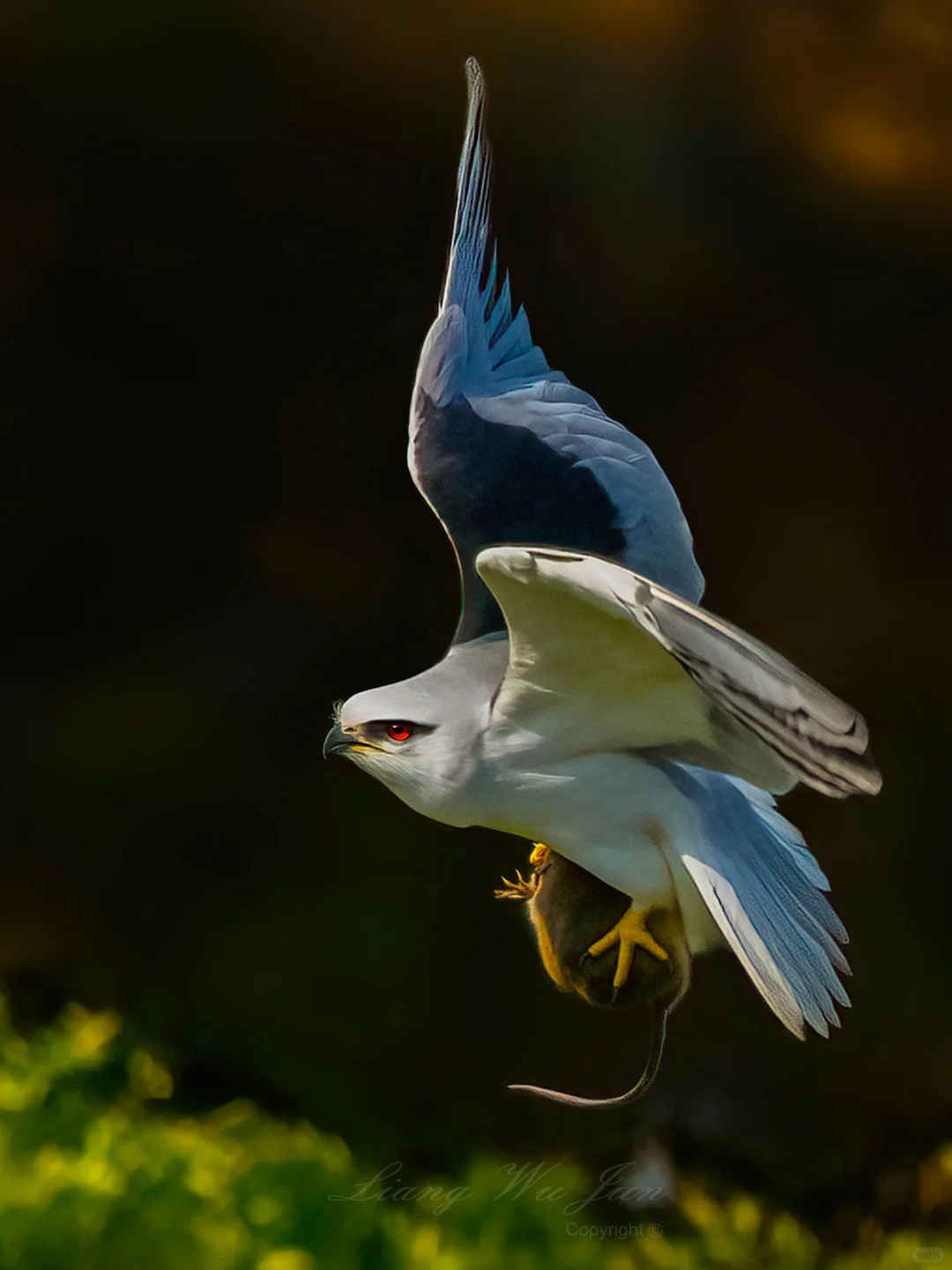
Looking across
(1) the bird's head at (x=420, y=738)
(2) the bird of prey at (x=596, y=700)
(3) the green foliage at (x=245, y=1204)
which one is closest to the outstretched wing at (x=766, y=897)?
(2) the bird of prey at (x=596, y=700)

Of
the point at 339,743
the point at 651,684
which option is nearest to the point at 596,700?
the point at 651,684

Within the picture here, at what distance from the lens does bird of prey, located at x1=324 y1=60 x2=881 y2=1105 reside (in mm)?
589

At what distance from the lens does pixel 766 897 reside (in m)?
0.76

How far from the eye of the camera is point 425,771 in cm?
73

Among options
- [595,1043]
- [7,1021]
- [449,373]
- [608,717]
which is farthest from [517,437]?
[7,1021]

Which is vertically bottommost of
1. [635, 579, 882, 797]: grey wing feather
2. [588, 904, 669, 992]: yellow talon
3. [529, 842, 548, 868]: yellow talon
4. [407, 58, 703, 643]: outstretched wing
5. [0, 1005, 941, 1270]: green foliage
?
[0, 1005, 941, 1270]: green foliage

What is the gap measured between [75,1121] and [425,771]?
0.87 metres

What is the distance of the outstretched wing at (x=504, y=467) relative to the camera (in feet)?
2.78

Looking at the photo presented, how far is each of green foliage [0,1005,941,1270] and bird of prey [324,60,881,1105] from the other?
19.2 inches

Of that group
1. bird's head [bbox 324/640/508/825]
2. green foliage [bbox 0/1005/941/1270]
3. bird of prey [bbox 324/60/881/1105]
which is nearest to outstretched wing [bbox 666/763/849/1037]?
bird of prey [bbox 324/60/881/1105]

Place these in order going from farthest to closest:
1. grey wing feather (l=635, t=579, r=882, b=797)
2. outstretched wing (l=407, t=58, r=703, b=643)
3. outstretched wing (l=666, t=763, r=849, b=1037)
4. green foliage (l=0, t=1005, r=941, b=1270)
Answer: green foliage (l=0, t=1005, r=941, b=1270) < outstretched wing (l=407, t=58, r=703, b=643) < outstretched wing (l=666, t=763, r=849, b=1037) < grey wing feather (l=635, t=579, r=882, b=797)

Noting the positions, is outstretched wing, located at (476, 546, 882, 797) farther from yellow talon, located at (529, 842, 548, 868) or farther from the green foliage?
the green foliage

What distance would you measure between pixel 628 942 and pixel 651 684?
0.53ft

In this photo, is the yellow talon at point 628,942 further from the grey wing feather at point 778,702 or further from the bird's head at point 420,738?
the grey wing feather at point 778,702
